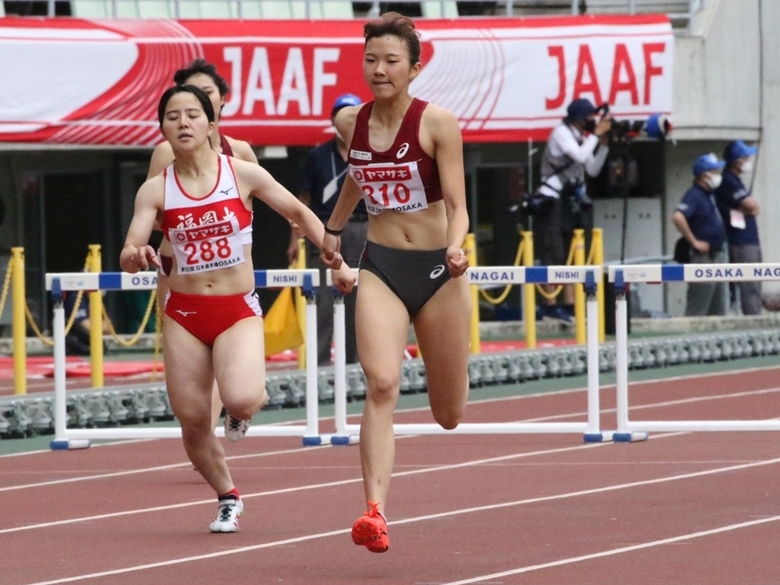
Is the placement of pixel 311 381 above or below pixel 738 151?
below

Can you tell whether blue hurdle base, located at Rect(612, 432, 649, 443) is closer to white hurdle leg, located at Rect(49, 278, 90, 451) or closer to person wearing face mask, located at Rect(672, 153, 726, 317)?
white hurdle leg, located at Rect(49, 278, 90, 451)

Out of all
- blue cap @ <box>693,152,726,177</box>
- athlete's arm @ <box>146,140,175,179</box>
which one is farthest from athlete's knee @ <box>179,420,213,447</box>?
blue cap @ <box>693,152,726,177</box>

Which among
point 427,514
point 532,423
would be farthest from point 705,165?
point 427,514

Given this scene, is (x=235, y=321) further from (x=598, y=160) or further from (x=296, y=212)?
(x=598, y=160)

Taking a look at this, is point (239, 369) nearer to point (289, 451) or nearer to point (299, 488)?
point (299, 488)

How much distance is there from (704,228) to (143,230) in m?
13.6

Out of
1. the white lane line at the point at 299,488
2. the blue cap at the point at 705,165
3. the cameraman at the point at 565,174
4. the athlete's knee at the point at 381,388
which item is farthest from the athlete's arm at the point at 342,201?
the blue cap at the point at 705,165

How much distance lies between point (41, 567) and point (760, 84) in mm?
19897

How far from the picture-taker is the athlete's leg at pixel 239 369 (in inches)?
351

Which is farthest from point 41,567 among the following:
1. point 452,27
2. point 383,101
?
point 452,27

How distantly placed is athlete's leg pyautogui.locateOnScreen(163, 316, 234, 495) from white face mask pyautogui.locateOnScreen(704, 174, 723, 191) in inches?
539

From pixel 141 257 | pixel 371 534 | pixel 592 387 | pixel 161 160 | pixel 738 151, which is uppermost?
pixel 738 151

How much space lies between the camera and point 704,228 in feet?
71.3

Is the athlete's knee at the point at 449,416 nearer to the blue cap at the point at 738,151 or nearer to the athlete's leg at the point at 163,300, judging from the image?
the athlete's leg at the point at 163,300
